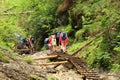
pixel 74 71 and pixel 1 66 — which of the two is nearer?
pixel 1 66

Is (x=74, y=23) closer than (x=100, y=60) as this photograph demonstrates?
No

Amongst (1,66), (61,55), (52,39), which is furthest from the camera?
(52,39)

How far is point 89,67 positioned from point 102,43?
1.52 m

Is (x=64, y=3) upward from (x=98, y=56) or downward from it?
upward

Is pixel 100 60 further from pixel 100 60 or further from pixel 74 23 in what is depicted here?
pixel 74 23

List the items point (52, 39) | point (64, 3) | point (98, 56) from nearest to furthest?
1. point (98, 56)
2. point (52, 39)
3. point (64, 3)

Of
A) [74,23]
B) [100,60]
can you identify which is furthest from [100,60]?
[74,23]

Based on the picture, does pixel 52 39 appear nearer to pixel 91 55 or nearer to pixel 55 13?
pixel 91 55

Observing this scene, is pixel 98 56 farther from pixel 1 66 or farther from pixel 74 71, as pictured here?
pixel 1 66

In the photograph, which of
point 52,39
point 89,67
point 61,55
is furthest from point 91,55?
point 52,39

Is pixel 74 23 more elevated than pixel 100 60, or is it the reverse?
pixel 74 23

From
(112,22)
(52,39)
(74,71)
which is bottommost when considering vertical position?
(74,71)

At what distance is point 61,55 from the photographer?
1708cm

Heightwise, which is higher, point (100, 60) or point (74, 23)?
point (74, 23)
